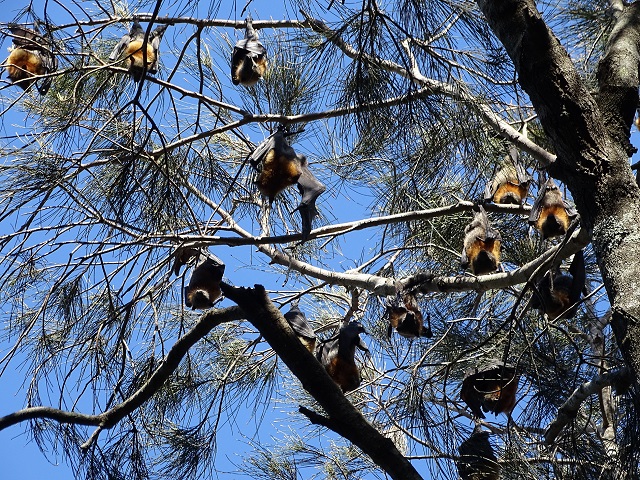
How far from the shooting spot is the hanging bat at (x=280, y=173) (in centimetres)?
388

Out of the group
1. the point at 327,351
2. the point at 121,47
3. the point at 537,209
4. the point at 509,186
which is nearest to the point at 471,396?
the point at 327,351

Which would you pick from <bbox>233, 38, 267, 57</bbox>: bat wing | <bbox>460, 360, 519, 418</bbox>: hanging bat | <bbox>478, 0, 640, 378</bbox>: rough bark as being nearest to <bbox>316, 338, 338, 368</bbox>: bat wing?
<bbox>460, 360, 519, 418</bbox>: hanging bat

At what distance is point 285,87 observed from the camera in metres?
4.55

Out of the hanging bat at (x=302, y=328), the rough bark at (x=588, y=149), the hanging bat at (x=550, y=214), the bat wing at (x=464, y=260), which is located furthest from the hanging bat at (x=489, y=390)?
the rough bark at (x=588, y=149)

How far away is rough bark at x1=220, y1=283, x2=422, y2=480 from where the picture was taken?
8.90ft

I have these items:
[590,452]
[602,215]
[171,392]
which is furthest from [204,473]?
[602,215]

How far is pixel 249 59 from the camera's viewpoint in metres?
4.59

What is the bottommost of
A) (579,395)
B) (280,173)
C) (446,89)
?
(579,395)

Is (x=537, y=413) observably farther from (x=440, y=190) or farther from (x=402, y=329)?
(x=440, y=190)

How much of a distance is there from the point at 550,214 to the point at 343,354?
117cm

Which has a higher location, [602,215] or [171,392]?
[171,392]

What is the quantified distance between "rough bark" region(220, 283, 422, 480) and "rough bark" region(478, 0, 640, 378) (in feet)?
3.23

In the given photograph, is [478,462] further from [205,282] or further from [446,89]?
[205,282]

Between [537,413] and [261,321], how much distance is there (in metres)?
1.08
